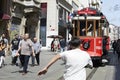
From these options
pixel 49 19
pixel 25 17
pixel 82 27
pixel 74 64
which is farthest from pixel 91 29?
pixel 49 19

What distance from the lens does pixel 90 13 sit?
25.3 m

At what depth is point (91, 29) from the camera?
24.8m

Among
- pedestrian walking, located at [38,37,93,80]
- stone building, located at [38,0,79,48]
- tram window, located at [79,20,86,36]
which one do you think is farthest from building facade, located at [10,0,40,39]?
pedestrian walking, located at [38,37,93,80]

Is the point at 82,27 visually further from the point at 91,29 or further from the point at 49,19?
the point at 49,19

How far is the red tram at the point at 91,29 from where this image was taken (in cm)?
2430

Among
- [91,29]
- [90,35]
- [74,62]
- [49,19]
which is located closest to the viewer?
[74,62]

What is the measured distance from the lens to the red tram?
957 inches

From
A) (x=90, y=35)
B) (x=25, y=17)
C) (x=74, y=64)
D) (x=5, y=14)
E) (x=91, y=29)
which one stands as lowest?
(x=90, y=35)

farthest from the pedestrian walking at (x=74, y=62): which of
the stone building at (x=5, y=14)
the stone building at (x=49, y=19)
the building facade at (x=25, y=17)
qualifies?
the stone building at (x=49, y=19)

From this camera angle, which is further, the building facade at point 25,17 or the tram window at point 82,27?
the building facade at point 25,17

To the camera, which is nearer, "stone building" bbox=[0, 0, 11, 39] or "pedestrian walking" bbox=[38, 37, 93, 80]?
"pedestrian walking" bbox=[38, 37, 93, 80]

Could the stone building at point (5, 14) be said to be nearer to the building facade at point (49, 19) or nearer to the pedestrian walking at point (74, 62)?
the building facade at point (49, 19)

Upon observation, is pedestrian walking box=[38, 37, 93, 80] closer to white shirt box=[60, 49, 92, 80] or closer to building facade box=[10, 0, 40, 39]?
white shirt box=[60, 49, 92, 80]

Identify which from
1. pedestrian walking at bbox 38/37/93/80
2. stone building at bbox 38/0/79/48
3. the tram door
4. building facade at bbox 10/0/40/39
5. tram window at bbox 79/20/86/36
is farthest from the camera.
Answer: stone building at bbox 38/0/79/48
